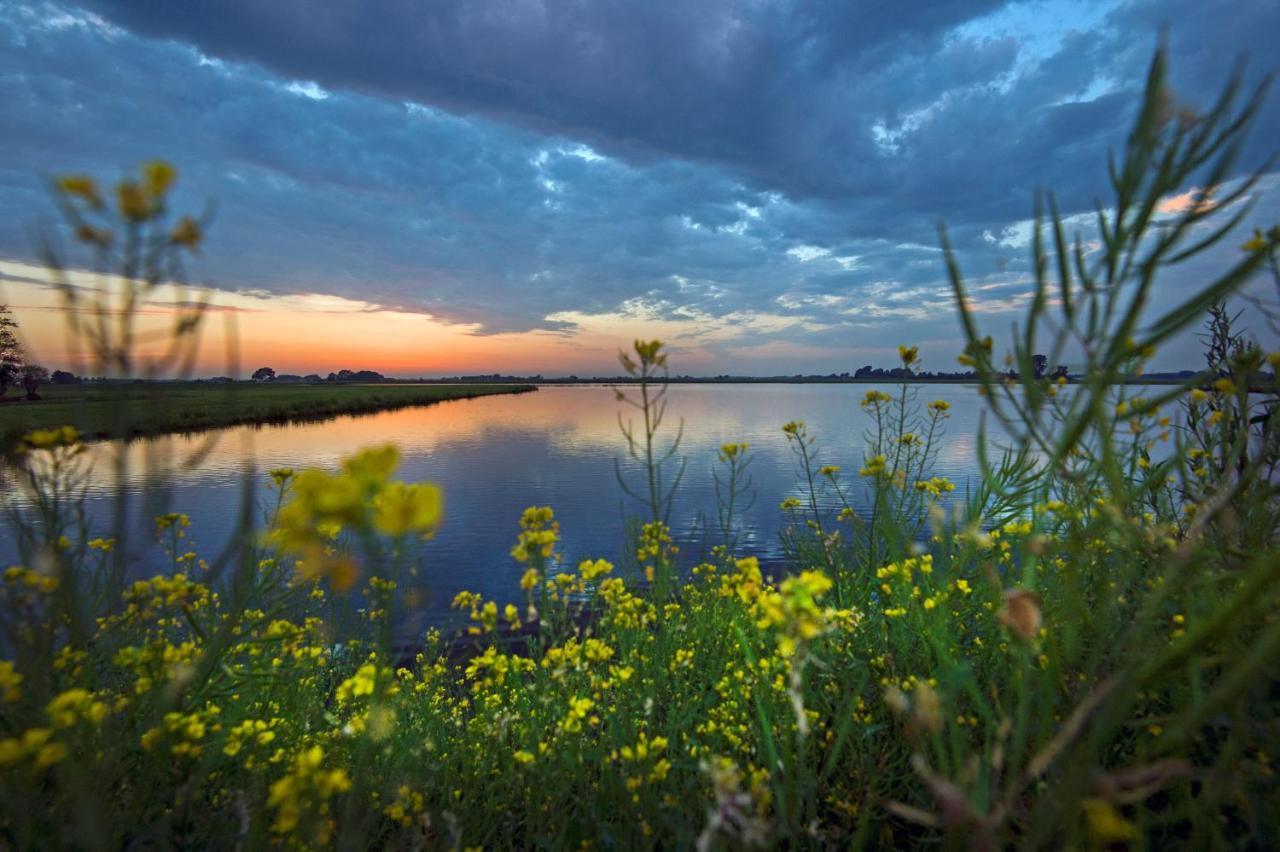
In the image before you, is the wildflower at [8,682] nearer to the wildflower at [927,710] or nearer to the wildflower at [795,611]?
the wildflower at [795,611]

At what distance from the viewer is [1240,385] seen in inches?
69.9

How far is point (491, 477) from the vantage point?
14.2m

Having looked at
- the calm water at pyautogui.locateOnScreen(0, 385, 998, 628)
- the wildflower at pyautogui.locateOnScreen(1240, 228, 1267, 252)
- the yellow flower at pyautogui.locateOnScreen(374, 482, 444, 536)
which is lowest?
the calm water at pyautogui.locateOnScreen(0, 385, 998, 628)

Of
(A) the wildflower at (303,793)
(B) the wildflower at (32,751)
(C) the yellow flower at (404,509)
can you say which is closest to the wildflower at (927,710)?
(C) the yellow flower at (404,509)

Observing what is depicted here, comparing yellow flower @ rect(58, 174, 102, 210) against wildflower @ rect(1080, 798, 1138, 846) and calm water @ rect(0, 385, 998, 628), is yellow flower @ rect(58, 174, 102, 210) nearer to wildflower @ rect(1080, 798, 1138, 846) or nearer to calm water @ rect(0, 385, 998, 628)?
calm water @ rect(0, 385, 998, 628)

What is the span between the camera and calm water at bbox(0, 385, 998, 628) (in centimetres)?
632

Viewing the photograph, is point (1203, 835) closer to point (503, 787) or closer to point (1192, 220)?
point (1192, 220)

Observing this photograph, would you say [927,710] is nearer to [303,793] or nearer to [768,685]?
[303,793]

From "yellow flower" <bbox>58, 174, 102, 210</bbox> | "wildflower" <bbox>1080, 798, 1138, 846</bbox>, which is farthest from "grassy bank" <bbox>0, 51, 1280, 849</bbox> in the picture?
"yellow flower" <bbox>58, 174, 102, 210</bbox>

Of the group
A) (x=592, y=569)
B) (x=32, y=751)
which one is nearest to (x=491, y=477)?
(x=592, y=569)

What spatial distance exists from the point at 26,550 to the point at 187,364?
2.24 ft

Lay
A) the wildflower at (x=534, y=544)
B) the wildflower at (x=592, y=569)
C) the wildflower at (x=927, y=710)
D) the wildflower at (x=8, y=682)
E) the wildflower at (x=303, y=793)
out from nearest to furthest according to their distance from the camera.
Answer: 1. the wildflower at (x=927, y=710)
2. the wildflower at (x=303, y=793)
3. the wildflower at (x=8, y=682)
4. the wildflower at (x=534, y=544)
5. the wildflower at (x=592, y=569)

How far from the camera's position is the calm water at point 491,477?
632cm

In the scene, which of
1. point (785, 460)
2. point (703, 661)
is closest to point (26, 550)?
point (703, 661)
